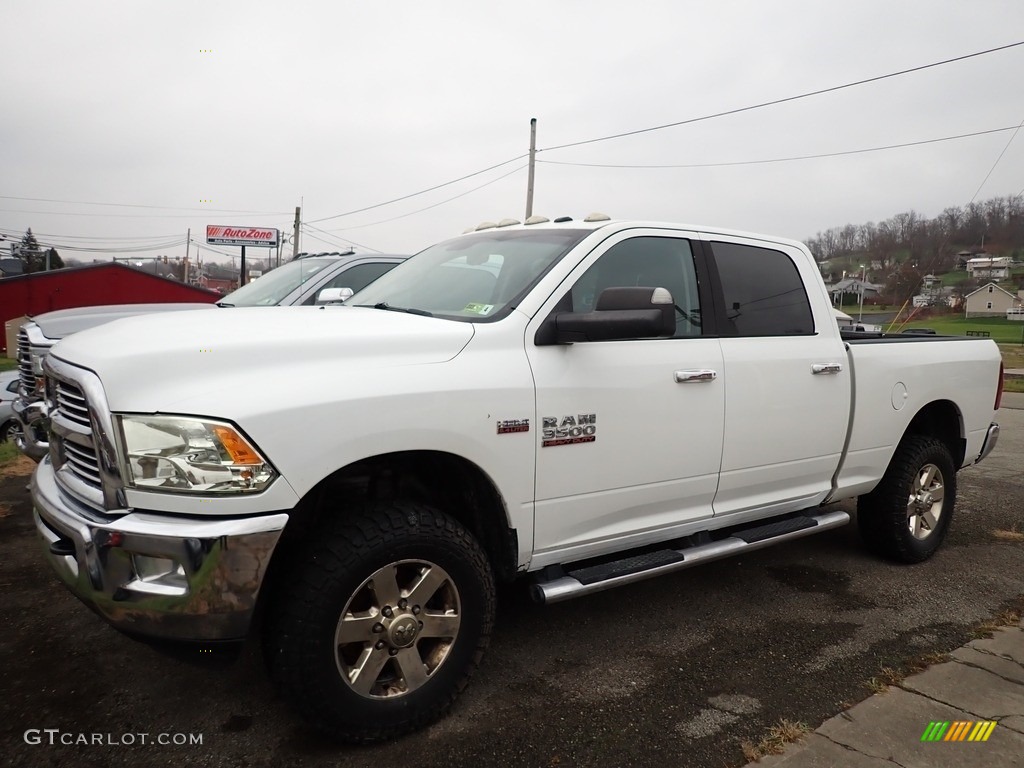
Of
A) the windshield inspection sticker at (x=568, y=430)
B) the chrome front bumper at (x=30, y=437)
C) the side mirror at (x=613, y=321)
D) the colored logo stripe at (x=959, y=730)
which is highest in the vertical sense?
the side mirror at (x=613, y=321)

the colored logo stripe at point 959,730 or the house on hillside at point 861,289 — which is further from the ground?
the house on hillside at point 861,289

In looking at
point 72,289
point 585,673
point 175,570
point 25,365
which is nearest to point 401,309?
point 175,570

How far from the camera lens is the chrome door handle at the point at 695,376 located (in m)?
3.36

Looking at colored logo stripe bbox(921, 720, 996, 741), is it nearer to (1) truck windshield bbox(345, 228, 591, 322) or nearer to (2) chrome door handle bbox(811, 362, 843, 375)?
(2) chrome door handle bbox(811, 362, 843, 375)

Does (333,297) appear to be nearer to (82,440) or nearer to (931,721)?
(82,440)

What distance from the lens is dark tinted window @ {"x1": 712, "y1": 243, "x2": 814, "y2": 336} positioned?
3.83m

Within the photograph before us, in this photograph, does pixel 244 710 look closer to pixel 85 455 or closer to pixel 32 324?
pixel 85 455

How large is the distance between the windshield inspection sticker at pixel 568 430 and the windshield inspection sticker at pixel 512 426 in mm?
88

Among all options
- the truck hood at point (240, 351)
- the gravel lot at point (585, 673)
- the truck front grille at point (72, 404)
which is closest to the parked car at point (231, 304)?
the gravel lot at point (585, 673)

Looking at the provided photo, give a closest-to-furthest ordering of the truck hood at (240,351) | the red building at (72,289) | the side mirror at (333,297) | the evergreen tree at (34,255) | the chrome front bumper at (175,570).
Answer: the chrome front bumper at (175,570) → the truck hood at (240,351) → the side mirror at (333,297) → the red building at (72,289) → the evergreen tree at (34,255)

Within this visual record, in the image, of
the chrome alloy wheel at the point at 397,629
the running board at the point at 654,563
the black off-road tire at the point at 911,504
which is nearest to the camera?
the chrome alloy wheel at the point at 397,629

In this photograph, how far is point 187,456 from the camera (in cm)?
224

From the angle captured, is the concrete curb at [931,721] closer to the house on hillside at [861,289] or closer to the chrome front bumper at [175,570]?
the chrome front bumper at [175,570]

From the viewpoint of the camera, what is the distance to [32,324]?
5.95 metres
